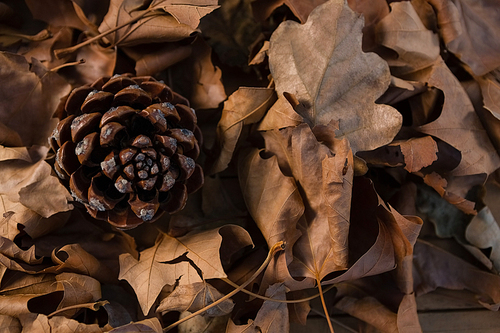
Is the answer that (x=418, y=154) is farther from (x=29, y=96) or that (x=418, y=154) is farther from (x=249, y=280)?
(x=29, y=96)

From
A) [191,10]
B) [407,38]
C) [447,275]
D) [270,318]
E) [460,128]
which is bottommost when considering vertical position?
[447,275]

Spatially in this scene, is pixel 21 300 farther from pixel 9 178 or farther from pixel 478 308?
pixel 478 308

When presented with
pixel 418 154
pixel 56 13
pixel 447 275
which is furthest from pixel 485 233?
pixel 56 13

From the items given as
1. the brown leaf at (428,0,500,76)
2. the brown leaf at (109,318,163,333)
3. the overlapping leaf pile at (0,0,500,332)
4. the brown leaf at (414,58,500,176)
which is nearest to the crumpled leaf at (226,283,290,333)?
the overlapping leaf pile at (0,0,500,332)

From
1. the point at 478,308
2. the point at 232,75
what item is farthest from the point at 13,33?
the point at 478,308

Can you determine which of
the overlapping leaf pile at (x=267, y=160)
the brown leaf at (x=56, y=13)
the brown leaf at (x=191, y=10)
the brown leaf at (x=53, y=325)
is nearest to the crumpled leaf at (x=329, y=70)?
the overlapping leaf pile at (x=267, y=160)

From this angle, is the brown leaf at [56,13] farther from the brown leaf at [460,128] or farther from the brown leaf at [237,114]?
the brown leaf at [460,128]

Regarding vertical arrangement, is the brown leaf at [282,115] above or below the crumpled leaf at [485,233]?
above
